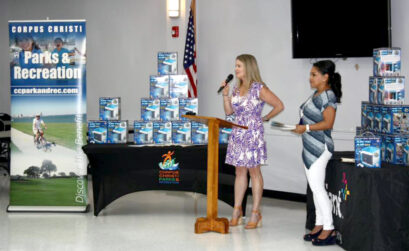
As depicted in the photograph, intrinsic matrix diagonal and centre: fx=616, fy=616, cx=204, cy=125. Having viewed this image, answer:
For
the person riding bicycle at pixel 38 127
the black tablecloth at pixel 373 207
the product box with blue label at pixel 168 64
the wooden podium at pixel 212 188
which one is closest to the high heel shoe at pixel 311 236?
the black tablecloth at pixel 373 207

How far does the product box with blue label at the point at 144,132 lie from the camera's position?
20.7 ft

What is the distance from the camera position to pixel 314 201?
514 centimetres

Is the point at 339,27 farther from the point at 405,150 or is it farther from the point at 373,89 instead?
the point at 405,150

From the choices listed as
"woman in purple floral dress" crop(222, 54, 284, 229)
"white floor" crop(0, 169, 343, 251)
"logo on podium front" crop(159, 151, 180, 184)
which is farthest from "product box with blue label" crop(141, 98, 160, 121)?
"white floor" crop(0, 169, 343, 251)

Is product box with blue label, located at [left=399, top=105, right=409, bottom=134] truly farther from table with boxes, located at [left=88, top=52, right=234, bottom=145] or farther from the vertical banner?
the vertical banner

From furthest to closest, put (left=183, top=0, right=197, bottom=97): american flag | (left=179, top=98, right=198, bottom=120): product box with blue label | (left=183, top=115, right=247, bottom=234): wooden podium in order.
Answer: (left=183, top=0, right=197, bottom=97): american flag, (left=179, top=98, right=198, bottom=120): product box with blue label, (left=183, top=115, right=247, bottom=234): wooden podium

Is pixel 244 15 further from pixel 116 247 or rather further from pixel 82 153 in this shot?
pixel 116 247

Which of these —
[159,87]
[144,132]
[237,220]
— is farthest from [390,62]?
[144,132]

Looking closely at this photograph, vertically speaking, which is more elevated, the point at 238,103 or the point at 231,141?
the point at 238,103

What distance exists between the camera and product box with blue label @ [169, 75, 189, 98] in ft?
20.7

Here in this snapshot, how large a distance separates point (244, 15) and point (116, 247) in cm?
386

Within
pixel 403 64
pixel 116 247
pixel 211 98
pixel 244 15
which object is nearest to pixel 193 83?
pixel 211 98

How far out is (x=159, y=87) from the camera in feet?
20.7

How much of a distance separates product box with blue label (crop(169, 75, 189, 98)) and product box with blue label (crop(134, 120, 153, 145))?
1.31ft
